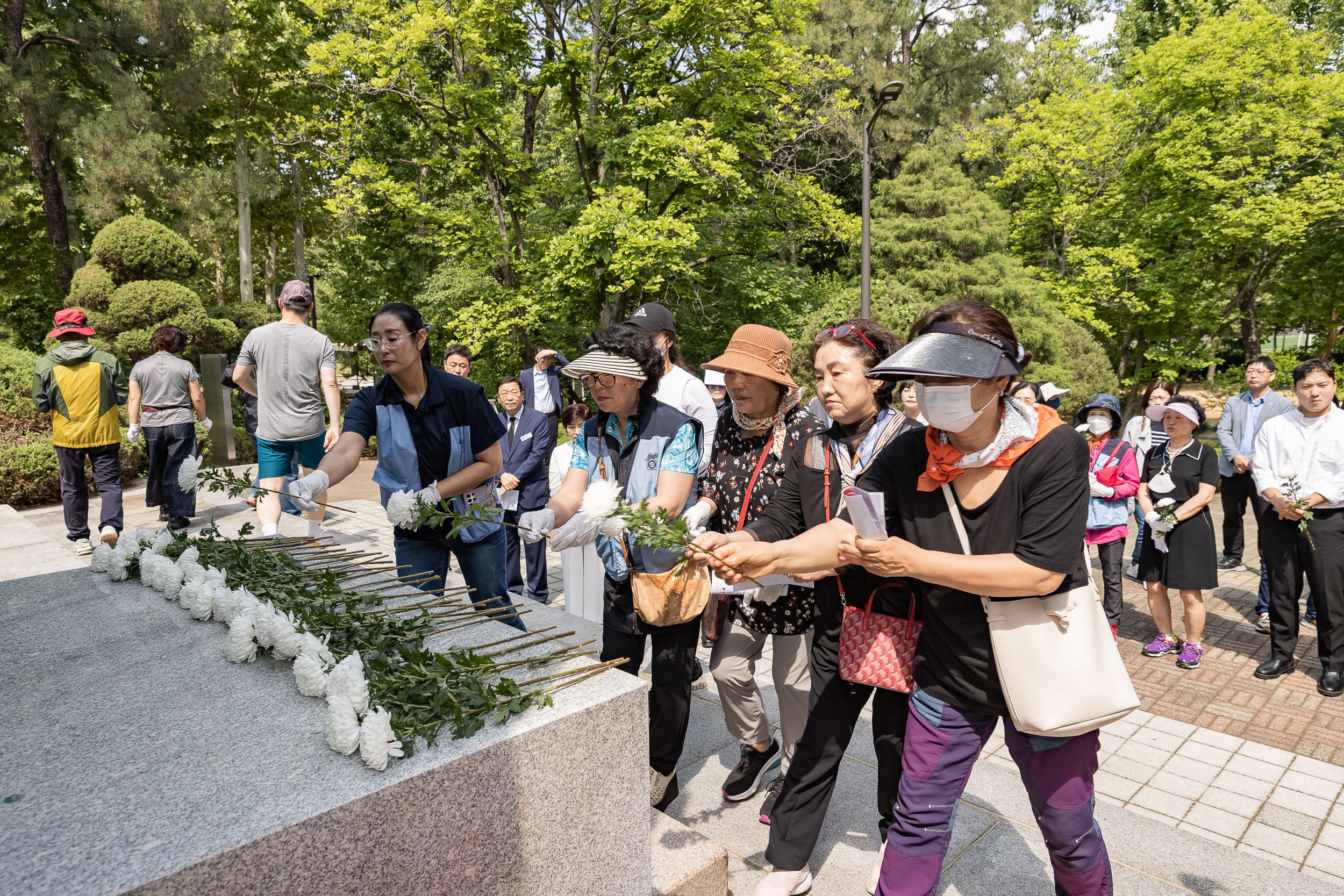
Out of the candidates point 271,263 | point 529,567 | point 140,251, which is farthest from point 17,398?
point 271,263

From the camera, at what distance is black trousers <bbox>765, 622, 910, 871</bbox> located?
8.57 feet

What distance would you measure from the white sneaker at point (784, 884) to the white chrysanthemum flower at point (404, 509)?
1.82 m

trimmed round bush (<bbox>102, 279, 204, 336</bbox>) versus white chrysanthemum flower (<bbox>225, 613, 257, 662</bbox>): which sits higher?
trimmed round bush (<bbox>102, 279, 204, 336</bbox>)

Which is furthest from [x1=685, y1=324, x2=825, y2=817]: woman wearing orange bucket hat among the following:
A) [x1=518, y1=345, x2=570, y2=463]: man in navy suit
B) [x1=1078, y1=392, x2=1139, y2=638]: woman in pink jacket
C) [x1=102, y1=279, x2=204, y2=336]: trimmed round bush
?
[x1=102, y1=279, x2=204, y2=336]: trimmed round bush

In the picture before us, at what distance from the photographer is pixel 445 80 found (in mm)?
14922

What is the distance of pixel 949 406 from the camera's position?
1.98m

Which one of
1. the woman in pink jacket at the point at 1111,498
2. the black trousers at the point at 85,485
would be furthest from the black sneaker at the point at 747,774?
the black trousers at the point at 85,485

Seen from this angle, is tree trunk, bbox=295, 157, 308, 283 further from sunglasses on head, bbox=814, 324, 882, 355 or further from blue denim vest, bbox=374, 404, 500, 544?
sunglasses on head, bbox=814, 324, 882, 355

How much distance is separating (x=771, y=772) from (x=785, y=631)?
0.81 metres

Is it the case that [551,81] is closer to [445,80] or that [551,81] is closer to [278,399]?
[445,80]

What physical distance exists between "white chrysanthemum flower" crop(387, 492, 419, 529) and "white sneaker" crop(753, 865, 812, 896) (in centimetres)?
182

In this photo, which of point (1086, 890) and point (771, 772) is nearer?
point (1086, 890)

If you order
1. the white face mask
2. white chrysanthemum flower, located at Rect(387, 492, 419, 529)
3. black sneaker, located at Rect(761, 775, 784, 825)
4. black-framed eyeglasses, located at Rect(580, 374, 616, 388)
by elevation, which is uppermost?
black-framed eyeglasses, located at Rect(580, 374, 616, 388)

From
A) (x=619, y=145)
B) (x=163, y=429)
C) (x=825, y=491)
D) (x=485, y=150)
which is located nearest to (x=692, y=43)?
(x=619, y=145)
